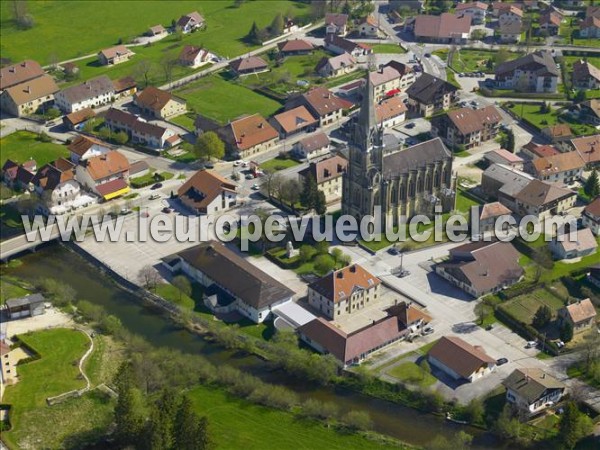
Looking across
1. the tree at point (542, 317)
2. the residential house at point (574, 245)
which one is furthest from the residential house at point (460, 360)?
the residential house at point (574, 245)

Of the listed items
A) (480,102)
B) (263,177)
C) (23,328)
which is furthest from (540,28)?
(23,328)

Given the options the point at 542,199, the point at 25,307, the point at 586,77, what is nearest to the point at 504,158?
the point at 542,199

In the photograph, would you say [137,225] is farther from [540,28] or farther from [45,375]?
[540,28]

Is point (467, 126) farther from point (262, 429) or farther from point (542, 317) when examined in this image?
point (262, 429)

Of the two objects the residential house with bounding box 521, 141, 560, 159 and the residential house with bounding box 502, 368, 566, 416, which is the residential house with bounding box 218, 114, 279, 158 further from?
the residential house with bounding box 502, 368, 566, 416

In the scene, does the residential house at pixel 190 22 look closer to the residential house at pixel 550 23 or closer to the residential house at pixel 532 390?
the residential house at pixel 550 23

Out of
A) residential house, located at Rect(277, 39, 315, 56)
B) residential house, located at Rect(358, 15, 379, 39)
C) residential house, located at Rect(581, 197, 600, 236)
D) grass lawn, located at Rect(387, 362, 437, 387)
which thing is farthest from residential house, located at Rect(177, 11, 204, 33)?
grass lawn, located at Rect(387, 362, 437, 387)
